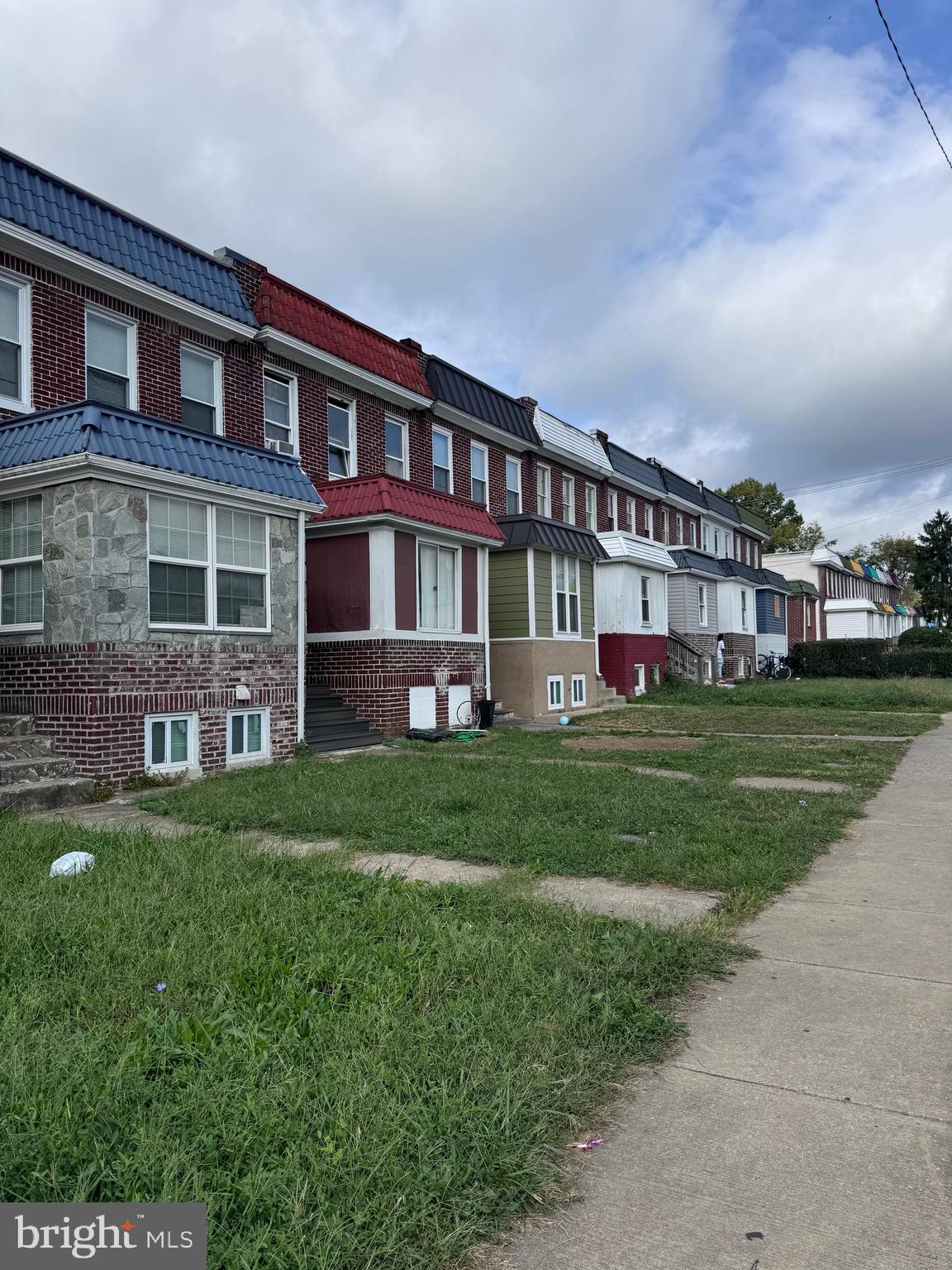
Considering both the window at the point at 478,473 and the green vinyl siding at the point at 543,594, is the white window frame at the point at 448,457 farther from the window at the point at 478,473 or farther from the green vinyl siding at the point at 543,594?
the green vinyl siding at the point at 543,594

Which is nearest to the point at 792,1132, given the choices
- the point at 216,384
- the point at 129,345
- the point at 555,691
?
the point at 129,345

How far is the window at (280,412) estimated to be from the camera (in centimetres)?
1580

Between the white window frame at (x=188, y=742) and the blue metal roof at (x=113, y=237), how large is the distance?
6425 mm

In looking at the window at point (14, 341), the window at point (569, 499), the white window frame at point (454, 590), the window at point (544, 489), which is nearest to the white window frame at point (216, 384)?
the window at point (14, 341)

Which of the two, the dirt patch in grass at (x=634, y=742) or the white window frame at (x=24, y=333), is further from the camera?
the dirt patch in grass at (x=634, y=742)

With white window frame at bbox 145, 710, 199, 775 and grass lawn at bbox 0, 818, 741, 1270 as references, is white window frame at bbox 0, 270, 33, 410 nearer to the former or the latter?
white window frame at bbox 145, 710, 199, 775

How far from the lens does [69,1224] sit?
87.8 inches

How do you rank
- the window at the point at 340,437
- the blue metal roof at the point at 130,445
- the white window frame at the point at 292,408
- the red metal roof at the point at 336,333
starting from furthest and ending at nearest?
the window at the point at 340,437 < the white window frame at the point at 292,408 < the red metal roof at the point at 336,333 < the blue metal roof at the point at 130,445

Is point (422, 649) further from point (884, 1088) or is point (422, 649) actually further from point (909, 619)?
point (909, 619)

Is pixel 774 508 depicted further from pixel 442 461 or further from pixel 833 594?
pixel 442 461

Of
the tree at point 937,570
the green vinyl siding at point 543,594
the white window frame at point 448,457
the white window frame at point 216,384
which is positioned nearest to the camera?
the white window frame at point 216,384

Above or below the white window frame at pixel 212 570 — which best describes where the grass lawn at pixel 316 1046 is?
below

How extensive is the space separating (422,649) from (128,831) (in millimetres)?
8764

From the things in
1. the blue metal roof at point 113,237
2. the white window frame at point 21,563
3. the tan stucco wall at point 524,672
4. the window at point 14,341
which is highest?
the blue metal roof at point 113,237
